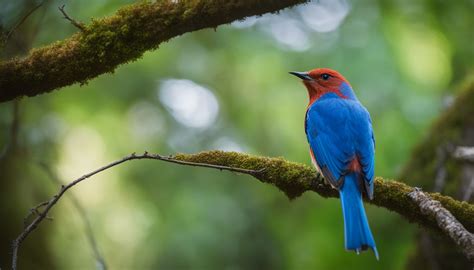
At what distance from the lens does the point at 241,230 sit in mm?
7250

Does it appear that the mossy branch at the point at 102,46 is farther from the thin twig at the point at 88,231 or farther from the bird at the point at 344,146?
the bird at the point at 344,146

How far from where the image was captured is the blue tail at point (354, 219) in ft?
12.4

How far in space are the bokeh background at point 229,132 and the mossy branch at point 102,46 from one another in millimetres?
3080

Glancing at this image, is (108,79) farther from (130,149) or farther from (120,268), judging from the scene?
(120,268)

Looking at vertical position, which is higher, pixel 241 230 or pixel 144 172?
pixel 144 172

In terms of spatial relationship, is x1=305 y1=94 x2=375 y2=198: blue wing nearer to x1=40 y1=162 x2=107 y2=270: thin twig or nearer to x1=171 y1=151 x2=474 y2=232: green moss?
x1=171 y1=151 x2=474 y2=232: green moss

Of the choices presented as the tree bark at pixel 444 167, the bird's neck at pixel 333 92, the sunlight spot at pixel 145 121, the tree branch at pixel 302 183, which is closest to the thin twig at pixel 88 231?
the tree branch at pixel 302 183

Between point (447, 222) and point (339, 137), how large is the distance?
4.95ft

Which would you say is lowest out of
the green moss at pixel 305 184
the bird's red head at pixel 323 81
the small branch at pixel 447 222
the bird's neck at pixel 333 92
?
the small branch at pixel 447 222

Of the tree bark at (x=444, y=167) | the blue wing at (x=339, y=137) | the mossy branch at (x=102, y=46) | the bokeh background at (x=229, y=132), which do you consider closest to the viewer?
the mossy branch at (x=102, y=46)

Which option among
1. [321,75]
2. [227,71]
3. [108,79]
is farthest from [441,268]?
[108,79]

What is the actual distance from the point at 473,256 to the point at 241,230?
175 inches

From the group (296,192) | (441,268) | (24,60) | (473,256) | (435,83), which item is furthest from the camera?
(435,83)

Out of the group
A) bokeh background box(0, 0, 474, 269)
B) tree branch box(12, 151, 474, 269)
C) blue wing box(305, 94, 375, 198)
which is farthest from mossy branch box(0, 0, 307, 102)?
bokeh background box(0, 0, 474, 269)
